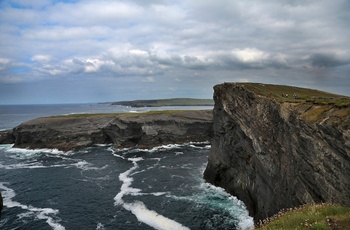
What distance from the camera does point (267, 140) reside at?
131 feet

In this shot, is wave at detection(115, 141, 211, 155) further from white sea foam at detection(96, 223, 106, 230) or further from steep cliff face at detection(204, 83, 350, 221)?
white sea foam at detection(96, 223, 106, 230)

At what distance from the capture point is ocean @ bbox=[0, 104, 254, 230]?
42250mm

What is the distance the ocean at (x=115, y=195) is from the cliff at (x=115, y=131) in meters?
19.0

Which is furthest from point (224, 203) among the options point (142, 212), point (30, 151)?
point (30, 151)

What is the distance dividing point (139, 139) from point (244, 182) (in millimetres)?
67820

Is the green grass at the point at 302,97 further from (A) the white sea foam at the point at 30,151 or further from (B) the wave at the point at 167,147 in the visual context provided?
(A) the white sea foam at the point at 30,151

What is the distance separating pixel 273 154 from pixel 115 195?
31.4m

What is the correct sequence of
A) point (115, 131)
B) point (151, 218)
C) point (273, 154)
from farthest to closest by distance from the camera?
point (115, 131), point (151, 218), point (273, 154)

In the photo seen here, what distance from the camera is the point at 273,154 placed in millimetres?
37781

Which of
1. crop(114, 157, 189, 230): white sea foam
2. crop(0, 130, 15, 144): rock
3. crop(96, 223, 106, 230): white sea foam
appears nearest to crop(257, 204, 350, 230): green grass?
crop(114, 157, 189, 230): white sea foam

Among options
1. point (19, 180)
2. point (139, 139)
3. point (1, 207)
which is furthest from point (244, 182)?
point (139, 139)

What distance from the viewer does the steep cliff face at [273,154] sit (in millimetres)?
24141

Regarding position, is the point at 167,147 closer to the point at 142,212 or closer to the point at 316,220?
the point at 142,212

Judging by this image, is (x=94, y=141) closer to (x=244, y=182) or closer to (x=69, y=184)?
(x=69, y=184)
